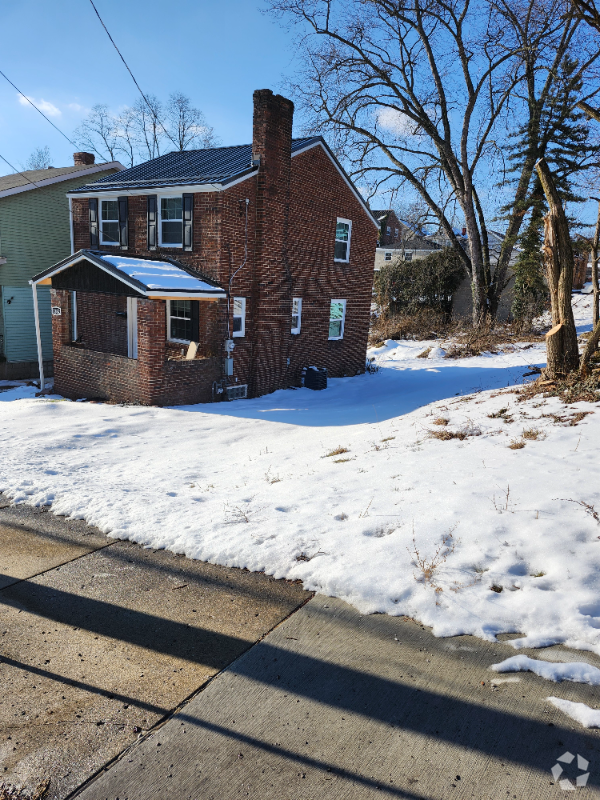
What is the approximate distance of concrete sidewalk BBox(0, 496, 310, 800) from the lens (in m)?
3.20

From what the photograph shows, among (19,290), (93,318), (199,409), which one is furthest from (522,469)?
(19,290)

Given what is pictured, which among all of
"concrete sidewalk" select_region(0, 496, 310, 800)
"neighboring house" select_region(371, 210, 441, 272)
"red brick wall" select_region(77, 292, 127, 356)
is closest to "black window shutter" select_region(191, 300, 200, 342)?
"red brick wall" select_region(77, 292, 127, 356)

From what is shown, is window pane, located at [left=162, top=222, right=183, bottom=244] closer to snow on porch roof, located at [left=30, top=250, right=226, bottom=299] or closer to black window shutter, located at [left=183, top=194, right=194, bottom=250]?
black window shutter, located at [left=183, top=194, right=194, bottom=250]

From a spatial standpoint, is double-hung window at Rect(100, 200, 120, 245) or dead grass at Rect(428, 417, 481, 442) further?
double-hung window at Rect(100, 200, 120, 245)

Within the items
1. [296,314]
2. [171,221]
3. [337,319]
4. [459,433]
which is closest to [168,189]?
[171,221]

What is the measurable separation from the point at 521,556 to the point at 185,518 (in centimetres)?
368

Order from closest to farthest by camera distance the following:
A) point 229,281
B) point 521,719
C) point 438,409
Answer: point 521,719
point 438,409
point 229,281

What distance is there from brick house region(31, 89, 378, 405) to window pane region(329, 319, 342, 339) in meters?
0.72

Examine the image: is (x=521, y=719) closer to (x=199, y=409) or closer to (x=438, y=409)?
(x=438, y=409)

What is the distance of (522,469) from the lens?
6.29m

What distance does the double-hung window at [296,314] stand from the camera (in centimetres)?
1711

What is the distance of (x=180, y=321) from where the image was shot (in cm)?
1585

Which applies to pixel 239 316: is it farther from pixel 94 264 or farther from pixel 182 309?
pixel 94 264

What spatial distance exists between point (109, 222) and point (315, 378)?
26.8 ft
